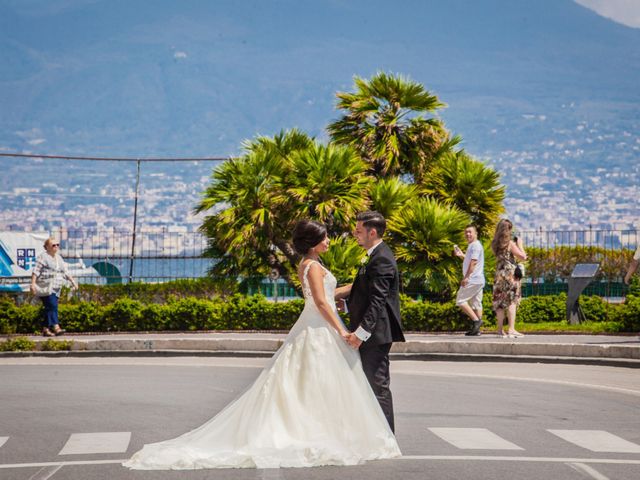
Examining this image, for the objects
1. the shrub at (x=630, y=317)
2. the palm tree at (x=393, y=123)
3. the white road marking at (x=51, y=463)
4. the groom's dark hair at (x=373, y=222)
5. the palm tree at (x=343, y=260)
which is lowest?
the white road marking at (x=51, y=463)

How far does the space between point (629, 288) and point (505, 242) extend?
6.98 meters

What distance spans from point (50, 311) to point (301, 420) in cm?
1477

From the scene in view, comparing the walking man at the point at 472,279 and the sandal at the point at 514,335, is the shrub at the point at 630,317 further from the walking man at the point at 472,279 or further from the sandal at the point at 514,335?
the walking man at the point at 472,279

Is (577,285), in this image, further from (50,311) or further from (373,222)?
(373,222)

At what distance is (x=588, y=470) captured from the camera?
9.47 metres

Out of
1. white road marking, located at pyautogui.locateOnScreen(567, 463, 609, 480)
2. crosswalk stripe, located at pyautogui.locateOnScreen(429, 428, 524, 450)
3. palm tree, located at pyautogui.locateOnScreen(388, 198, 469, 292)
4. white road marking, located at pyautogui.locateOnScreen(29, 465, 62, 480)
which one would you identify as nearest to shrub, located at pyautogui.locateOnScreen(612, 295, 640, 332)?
palm tree, located at pyautogui.locateOnScreen(388, 198, 469, 292)

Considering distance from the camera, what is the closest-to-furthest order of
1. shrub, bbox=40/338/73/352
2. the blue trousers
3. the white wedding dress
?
the white wedding dress, shrub, bbox=40/338/73/352, the blue trousers

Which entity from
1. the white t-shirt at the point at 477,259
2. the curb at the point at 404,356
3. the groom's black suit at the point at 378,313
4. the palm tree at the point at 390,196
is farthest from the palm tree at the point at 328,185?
the groom's black suit at the point at 378,313

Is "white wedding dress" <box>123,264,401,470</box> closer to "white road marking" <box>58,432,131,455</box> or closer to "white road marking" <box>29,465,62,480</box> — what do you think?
"white road marking" <box>29,465,62,480</box>

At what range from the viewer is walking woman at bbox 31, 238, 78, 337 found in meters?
23.8

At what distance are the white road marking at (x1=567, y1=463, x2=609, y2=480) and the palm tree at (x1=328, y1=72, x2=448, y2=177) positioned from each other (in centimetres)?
1916

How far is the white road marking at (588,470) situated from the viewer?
9.14 m

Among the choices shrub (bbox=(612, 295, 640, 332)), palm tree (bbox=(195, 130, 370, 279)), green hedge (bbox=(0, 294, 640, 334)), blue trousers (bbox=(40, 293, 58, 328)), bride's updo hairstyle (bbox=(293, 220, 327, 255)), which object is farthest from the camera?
palm tree (bbox=(195, 130, 370, 279))

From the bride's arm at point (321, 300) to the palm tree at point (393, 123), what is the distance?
1822 centimetres
